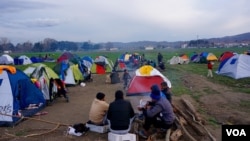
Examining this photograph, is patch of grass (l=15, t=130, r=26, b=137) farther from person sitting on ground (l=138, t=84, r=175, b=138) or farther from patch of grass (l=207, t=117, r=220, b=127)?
patch of grass (l=207, t=117, r=220, b=127)

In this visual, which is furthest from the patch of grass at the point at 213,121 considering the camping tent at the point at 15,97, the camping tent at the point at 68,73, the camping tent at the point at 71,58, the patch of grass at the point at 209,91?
the camping tent at the point at 71,58

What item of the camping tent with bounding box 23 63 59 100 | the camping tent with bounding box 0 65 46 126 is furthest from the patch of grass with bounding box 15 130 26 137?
the camping tent with bounding box 23 63 59 100

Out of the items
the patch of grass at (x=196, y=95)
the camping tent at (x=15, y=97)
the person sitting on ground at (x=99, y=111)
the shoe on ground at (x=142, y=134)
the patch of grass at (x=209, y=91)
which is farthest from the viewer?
the patch of grass at (x=209, y=91)

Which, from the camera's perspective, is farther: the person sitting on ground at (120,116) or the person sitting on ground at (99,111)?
the person sitting on ground at (99,111)

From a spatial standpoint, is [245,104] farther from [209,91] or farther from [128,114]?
[128,114]

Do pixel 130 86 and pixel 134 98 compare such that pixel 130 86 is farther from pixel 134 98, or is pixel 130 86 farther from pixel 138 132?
pixel 138 132

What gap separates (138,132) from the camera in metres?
8.48

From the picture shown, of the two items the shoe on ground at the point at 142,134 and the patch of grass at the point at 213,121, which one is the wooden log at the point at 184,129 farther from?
the patch of grass at the point at 213,121

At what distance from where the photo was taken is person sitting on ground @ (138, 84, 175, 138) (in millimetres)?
8031

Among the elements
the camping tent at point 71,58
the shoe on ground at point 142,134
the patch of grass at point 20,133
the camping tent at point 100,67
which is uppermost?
the camping tent at point 71,58

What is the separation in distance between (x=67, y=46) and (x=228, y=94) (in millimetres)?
133804

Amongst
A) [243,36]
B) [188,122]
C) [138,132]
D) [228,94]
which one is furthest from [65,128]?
[243,36]

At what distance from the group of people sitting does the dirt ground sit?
0.62 m

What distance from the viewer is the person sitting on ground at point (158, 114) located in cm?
803
